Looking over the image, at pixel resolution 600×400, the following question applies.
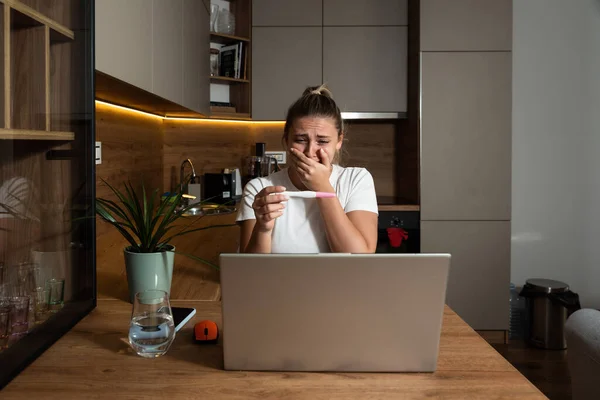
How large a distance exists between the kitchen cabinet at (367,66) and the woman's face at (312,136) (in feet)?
6.50

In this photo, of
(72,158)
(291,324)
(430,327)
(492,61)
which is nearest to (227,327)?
(291,324)

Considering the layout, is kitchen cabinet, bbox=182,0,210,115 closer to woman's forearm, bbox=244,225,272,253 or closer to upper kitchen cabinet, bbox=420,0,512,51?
upper kitchen cabinet, bbox=420,0,512,51

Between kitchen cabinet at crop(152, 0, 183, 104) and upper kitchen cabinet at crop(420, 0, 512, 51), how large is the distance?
4.85ft

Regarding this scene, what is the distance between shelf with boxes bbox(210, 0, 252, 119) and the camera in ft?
12.5

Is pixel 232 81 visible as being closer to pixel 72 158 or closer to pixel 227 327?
pixel 72 158

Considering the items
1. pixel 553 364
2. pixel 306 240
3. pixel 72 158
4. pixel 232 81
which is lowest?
pixel 553 364

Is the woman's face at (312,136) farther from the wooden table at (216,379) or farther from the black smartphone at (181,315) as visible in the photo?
the wooden table at (216,379)

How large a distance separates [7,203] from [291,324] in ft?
2.03

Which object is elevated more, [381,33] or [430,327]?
[381,33]

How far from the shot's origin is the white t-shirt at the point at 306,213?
180 cm

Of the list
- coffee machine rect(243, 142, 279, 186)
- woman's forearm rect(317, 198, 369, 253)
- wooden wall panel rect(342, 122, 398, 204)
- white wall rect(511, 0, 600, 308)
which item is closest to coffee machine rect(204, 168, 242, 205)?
coffee machine rect(243, 142, 279, 186)

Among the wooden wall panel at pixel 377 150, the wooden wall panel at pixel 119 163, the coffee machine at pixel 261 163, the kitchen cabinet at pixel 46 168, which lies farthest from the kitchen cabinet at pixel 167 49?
the wooden wall panel at pixel 377 150

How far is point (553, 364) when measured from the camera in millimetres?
3213

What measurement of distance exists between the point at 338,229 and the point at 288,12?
95.7 inches
